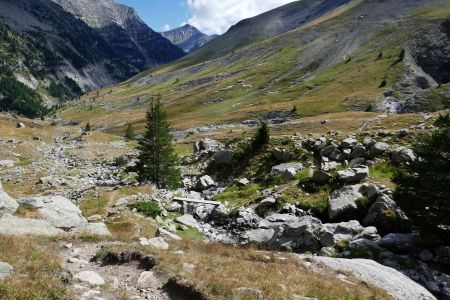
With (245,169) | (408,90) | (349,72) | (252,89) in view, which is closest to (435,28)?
(349,72)

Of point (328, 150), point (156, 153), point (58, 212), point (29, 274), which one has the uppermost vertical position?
point (29, 274)

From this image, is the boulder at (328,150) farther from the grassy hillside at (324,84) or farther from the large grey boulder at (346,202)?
the grassy hillside at (324,84)

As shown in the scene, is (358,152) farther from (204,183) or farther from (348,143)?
(204,183)

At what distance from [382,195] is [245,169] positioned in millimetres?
19258

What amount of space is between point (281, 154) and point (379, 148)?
33.7 ft

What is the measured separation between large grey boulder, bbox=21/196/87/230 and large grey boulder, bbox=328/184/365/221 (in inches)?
653

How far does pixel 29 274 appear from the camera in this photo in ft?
40.0

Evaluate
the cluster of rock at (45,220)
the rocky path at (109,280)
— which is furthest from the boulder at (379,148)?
the rocky path at (109,280)

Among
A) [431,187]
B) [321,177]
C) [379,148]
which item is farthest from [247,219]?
[379,148]

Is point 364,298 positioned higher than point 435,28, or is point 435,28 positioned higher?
point 435,28

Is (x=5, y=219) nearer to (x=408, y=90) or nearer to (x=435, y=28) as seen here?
(x=408, y=90)

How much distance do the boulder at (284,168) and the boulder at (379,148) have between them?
6.82 meters

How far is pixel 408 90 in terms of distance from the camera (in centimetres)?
12706

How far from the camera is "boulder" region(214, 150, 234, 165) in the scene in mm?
46744
